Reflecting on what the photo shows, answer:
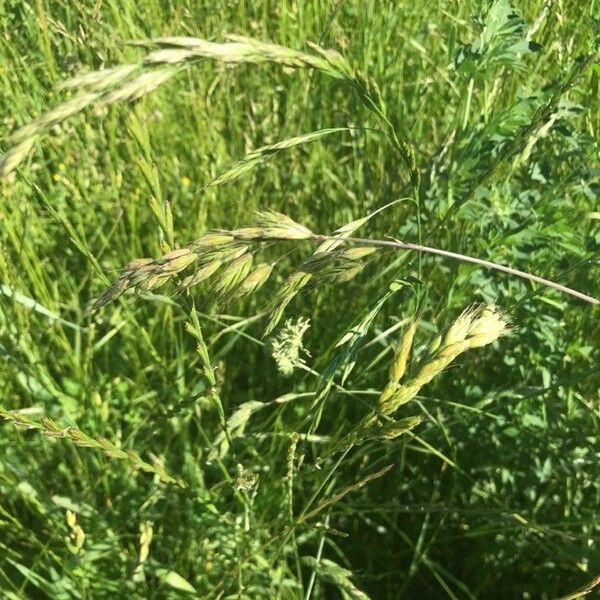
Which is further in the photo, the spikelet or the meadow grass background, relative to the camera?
the meadow grass background

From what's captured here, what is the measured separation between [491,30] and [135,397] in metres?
1.02

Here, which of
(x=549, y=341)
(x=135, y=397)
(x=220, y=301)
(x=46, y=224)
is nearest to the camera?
(x=220, y=301)

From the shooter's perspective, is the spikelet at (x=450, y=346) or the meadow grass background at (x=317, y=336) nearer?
the spikelet at (x=450, y=346)

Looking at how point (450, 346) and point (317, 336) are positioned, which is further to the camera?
point (317, 336)

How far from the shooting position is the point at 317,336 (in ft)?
5.49

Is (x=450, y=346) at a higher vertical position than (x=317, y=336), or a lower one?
higher

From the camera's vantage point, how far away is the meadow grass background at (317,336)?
1.29 metres

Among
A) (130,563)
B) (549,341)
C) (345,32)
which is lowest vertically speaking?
(130,563)

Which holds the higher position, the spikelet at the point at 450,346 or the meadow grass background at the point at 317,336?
the spikelet at the point at 450,346

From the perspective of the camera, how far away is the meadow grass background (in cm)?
129

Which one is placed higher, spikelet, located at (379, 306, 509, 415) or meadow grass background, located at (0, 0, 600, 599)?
spikelet, located at (379, 306, 509, 415)

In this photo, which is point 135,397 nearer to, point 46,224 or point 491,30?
point 46,224

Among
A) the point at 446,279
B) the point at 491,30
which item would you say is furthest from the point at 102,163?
the point at 491,30

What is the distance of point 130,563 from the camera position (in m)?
1.37
